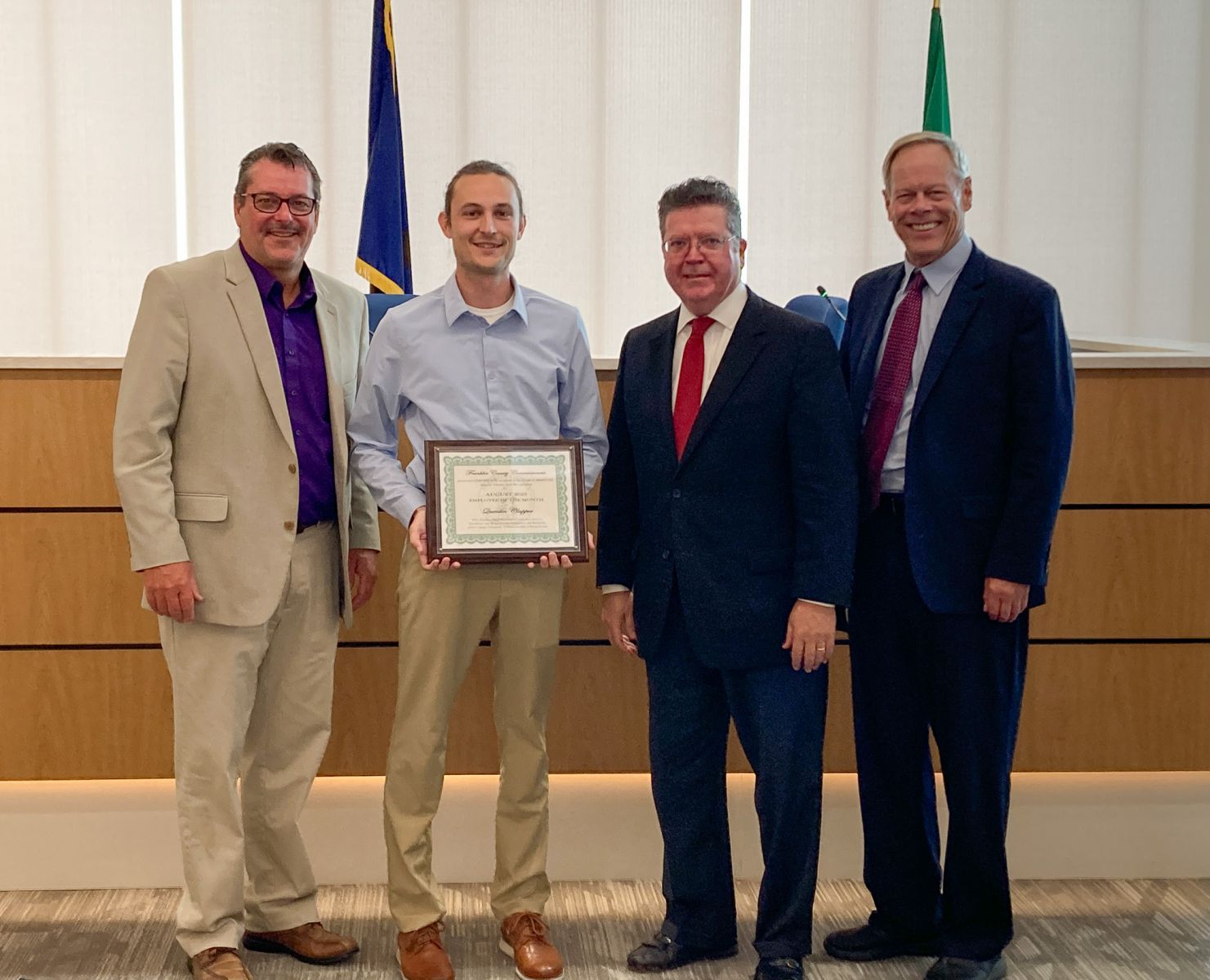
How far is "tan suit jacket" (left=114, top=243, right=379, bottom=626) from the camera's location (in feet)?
7.66

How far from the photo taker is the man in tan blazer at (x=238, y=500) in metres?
2.34

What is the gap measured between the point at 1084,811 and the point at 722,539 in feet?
4.88

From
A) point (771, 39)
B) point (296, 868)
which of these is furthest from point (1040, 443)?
point (771, 39)

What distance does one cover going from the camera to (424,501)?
2422 mm

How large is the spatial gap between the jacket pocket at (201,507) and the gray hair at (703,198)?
40.8 inches

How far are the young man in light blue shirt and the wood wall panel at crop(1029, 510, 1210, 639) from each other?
1.34m

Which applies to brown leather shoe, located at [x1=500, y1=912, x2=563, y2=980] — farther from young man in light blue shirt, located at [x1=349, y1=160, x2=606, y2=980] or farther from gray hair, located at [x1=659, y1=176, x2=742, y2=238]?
gray hair, located at [x1=659, y1=176, x2=742, y2=238]

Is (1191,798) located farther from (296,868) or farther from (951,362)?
(296,868)

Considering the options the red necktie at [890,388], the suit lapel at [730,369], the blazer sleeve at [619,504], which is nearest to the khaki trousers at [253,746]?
the blazer sleeve at [619,504]

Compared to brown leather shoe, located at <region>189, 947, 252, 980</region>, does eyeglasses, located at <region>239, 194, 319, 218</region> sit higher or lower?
higher

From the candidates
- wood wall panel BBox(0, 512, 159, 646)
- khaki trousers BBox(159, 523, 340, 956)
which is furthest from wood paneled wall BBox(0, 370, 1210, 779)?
khaki trousers BBox(159, 523, 340, 956)

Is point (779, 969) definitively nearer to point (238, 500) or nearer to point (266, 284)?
point (238, 500)

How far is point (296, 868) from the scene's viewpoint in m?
2.61

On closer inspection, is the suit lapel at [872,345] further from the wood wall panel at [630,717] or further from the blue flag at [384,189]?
the blue flag at [384,189]
